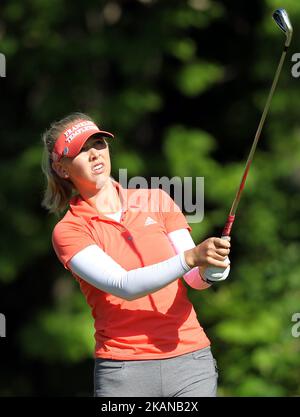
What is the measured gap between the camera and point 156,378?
9.50 feet

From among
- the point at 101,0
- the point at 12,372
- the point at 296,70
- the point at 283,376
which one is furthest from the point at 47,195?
the point at 12,372

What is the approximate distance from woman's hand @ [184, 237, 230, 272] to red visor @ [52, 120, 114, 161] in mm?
539

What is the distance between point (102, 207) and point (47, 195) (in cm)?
25

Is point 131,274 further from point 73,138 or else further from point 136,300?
point 73,138

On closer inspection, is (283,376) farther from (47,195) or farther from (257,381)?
(47,195)

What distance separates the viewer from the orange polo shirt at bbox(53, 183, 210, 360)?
9.54 ft

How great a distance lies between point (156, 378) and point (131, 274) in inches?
13.5

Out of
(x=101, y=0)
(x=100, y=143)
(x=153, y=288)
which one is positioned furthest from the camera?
(x=101, y=0)

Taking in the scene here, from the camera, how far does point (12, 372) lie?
31.6ft
